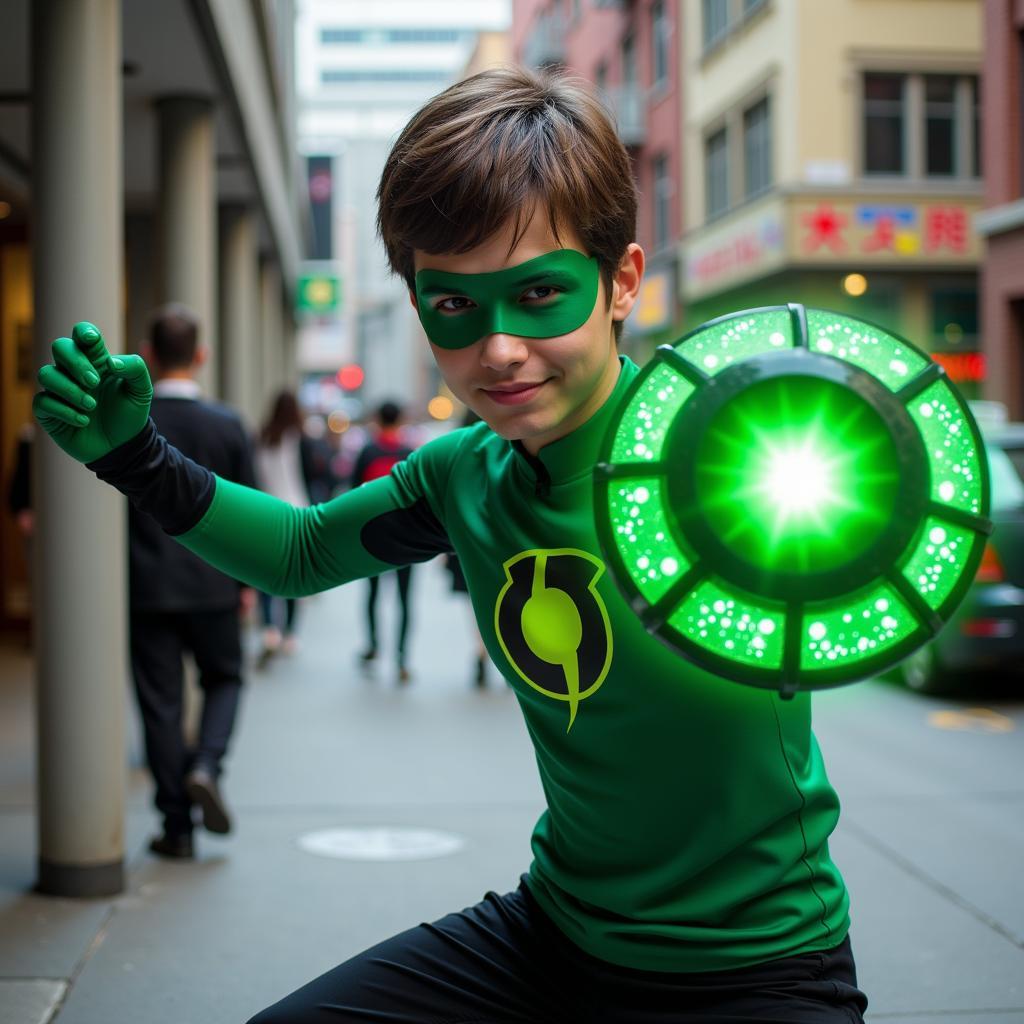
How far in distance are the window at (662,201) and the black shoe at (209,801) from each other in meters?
27.0

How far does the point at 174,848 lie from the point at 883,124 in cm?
2235

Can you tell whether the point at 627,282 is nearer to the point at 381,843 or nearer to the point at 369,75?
the point at 381,843

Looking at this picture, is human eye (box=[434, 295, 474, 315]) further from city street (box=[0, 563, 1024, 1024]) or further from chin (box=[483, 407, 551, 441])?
city street (box=[0, 563, 1024, 1024])

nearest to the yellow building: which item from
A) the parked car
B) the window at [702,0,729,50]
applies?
the window at [702,0,729,50]

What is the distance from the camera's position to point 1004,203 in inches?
778

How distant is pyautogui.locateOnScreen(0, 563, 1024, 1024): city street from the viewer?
13.5ft

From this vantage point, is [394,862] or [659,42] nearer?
[394,862]

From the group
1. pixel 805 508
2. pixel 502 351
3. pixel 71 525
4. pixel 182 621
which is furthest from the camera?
pixel 182 621

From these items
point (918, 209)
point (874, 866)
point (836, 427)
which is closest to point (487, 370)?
point (836, 427)

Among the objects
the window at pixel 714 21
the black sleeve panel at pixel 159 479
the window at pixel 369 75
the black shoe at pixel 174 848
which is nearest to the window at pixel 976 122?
the window at pixel 714 21

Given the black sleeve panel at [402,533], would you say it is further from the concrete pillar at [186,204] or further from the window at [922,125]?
the window at [922,125]

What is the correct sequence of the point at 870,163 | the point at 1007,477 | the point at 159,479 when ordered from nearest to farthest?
the point at 159,479 → the point at 1007,477 → the point at 870,163

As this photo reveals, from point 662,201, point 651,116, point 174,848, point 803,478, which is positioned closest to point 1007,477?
point 174,848

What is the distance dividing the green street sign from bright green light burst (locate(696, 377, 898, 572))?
83.4 feet
